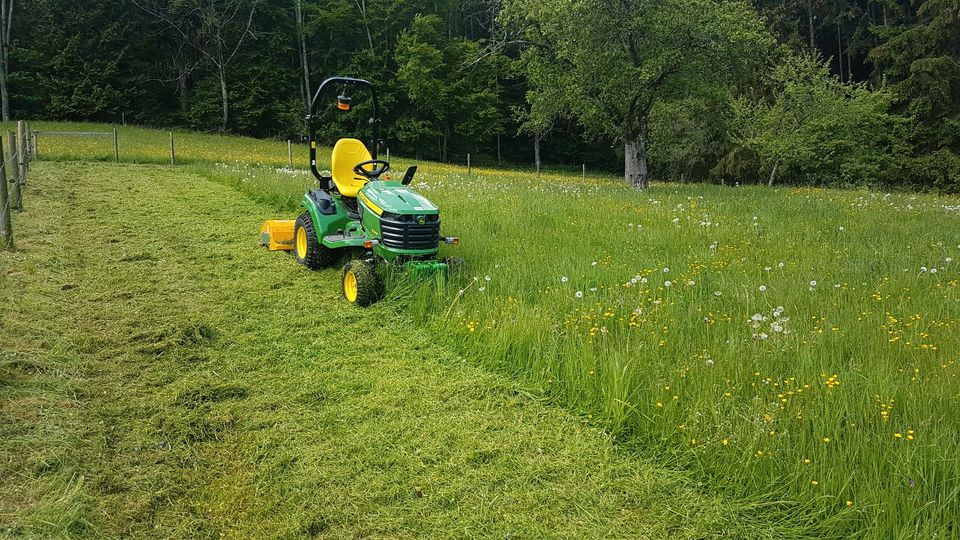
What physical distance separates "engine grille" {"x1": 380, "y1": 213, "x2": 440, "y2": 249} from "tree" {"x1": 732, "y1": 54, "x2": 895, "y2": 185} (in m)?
22.0

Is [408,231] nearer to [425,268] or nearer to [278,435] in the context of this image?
[425,268]

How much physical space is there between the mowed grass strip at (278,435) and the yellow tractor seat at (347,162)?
1.50 metres

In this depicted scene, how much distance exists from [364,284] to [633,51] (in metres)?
14.0

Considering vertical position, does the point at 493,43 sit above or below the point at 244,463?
above

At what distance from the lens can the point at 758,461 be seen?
283 cm

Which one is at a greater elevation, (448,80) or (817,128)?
(448,80)

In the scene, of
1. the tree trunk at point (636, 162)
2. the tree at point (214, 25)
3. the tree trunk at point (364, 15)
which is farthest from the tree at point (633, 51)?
the tree trunk at point (364, 15)

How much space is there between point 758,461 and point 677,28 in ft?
51.6

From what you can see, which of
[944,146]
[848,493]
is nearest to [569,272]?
[848,493]

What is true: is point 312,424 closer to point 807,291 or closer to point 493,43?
point 807,291

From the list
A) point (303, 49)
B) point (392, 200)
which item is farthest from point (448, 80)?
point (392, 200)

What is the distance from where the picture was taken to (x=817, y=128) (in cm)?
2461

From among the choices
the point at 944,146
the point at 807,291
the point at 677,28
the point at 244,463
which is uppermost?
the point at 677,28

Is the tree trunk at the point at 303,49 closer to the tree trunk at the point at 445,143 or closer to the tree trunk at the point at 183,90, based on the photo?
the tree trunk at the point at 183,90
